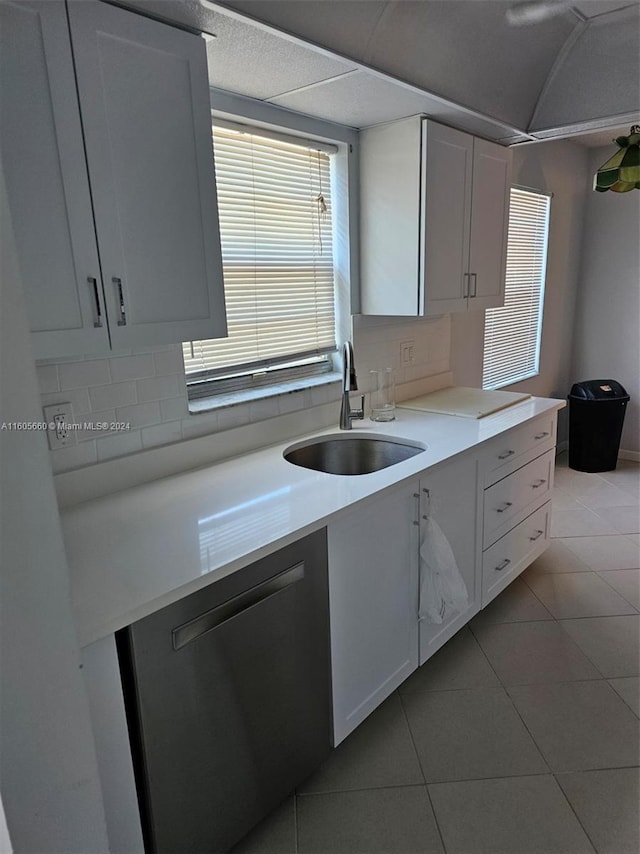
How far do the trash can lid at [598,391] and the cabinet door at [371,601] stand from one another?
311cm

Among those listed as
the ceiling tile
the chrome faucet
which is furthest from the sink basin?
the ceiling tile

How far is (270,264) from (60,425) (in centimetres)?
110

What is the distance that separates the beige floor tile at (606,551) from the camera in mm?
3004

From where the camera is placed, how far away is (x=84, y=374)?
65.3 inches

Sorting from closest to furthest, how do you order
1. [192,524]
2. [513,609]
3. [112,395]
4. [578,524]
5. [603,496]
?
[192,524] < [112,395] < [513,609] < [578,524] < [603,496]

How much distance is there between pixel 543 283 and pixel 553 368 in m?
0.79

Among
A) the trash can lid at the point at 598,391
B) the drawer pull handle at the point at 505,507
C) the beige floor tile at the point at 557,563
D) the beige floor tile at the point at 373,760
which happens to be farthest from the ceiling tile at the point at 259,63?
the trash can lid at the point at 598,391

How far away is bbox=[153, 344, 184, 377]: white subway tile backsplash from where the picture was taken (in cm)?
184

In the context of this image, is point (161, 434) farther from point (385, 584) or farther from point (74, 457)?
point (385, 584)

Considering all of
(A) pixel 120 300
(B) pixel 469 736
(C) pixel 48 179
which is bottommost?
(B) pixel 469 736

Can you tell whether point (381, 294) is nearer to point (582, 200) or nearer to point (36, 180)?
point (36, 180)

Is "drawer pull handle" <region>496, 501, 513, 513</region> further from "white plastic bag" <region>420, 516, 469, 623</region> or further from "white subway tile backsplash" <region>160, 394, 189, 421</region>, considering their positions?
"white subway tile backsplash" <region>160, 394, 189, 421</region>

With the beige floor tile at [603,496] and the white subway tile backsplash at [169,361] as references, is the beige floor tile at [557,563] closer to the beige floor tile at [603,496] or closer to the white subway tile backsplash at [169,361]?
the beige floor tile at [603,496]

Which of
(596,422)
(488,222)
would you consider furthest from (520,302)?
(488,222)
